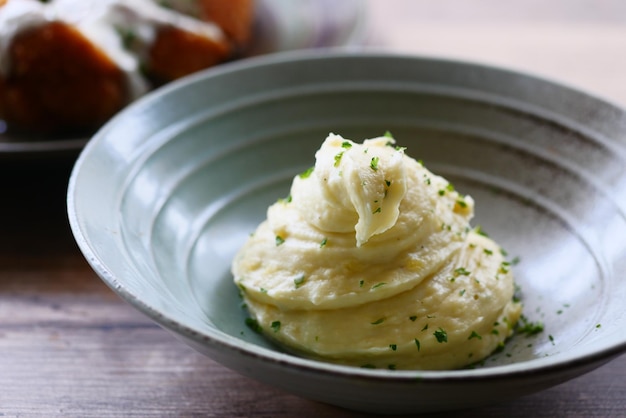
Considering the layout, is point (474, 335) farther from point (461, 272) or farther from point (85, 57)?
point (85, 57)

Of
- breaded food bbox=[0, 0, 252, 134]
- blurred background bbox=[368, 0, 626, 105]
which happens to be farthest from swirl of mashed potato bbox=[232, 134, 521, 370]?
blurred background bbox=[368, 0, 626, 105]

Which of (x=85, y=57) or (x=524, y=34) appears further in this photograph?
(x=524, y=34)

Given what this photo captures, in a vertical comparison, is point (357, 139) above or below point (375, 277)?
above

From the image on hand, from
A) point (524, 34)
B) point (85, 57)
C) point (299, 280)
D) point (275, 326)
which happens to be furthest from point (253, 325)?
point (524, 34)

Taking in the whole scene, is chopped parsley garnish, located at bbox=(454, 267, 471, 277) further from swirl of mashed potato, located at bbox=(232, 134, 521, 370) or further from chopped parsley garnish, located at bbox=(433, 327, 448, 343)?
chopped parsley garnish, located at bbox=(433, 327, 448, 343)

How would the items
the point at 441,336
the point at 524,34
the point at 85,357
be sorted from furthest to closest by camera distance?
the point at 524,34, the point at 85,357, the point at 441,336

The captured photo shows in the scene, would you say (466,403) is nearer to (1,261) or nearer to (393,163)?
(393,163)
